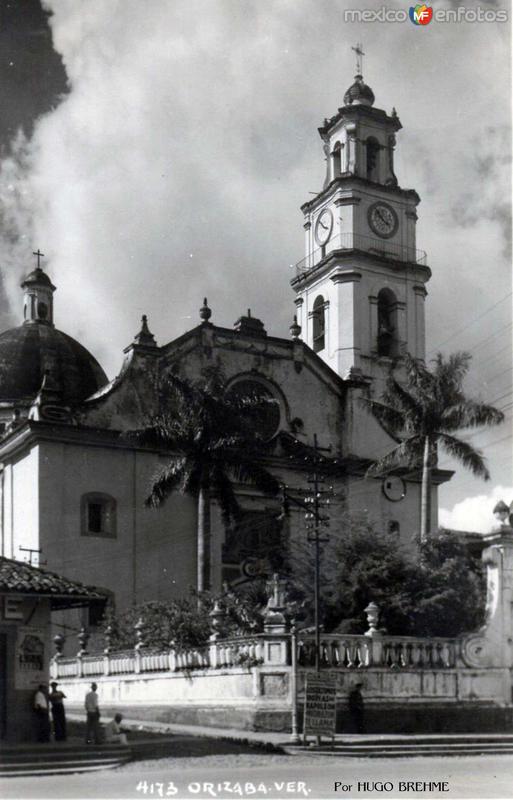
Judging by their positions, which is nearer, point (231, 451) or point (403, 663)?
point (403, 663)

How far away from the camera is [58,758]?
18734 mm

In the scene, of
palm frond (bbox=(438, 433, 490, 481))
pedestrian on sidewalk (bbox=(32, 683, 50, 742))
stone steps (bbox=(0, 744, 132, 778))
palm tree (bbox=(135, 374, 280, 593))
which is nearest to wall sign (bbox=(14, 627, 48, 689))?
pedestrian on sidewalk (bbox=(32, 683, 50, 742))

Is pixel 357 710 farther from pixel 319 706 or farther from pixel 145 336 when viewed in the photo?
pixel 145 336

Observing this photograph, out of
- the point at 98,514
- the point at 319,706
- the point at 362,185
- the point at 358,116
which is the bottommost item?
the point at 319,706

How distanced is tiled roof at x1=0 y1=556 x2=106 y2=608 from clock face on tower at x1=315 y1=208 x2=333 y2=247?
28251mm

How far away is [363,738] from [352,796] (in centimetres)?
724

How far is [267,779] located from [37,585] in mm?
7487

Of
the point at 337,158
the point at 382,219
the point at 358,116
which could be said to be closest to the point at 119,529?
the point at 382,219

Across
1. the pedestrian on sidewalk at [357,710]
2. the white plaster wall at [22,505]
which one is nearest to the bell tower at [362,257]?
the white plaster wall at [22,505]

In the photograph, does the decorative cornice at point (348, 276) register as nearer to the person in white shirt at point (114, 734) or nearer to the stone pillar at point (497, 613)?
the stone pillar at point (497, 613)

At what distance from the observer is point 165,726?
25.1 metres

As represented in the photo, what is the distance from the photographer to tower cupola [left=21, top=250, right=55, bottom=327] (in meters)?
53.5

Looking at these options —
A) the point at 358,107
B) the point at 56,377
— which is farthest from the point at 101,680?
the point at 358,107

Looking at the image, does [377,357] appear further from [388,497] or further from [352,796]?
[352,796]
